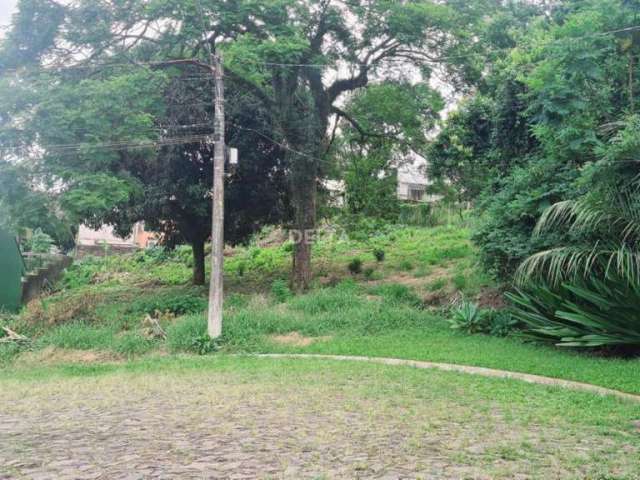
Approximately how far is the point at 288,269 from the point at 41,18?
1143 cm

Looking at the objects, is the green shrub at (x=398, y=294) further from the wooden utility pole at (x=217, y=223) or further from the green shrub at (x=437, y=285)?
the wooden utility pole at (x=217, y=223)

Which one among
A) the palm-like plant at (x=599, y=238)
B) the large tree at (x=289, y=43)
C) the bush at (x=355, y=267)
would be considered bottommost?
the bush at (x=355, y=267)

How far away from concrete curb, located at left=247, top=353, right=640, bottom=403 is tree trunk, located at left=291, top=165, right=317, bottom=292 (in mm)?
6299

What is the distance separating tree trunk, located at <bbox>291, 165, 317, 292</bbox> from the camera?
64.5 ft

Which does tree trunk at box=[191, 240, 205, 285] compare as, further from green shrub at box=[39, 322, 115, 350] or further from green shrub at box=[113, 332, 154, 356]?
green shrub at box=[113, 332, 154, 356]

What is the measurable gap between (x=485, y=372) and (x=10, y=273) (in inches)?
703

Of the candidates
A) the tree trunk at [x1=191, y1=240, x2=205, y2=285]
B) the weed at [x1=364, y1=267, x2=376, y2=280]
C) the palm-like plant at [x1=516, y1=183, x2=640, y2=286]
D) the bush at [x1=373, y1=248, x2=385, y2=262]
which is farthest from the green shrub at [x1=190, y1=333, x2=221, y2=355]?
the bush at [x1=373, y1=248, x2=385, y2=262]

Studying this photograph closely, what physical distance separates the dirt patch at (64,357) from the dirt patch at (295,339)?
11.8 ft

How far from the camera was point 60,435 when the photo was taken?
21.8 feet

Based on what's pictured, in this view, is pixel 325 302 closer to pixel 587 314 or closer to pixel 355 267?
pixel 355 267

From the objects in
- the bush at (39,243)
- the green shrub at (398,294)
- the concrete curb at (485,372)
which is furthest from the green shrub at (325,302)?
the bush at (39,243)

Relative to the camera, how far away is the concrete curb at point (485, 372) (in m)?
8.83

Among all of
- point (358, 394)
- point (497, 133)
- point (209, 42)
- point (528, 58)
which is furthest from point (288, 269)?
point (358, 394)

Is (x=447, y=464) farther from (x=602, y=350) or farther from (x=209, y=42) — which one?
(x=209, y=42)
